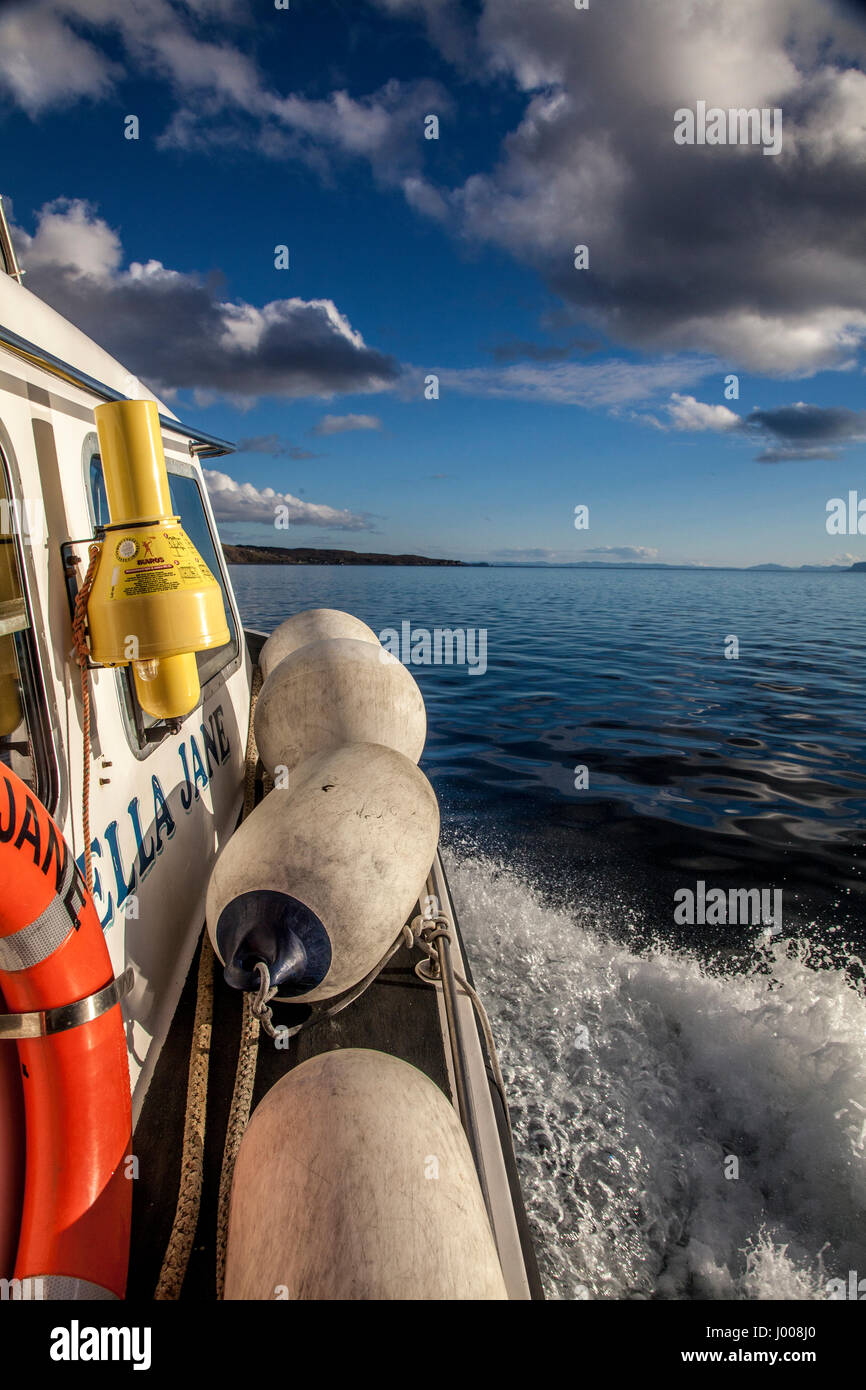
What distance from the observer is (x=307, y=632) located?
4.90 meters

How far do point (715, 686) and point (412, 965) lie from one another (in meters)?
11.0

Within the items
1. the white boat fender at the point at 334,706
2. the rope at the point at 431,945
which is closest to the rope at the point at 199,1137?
the rope at the point at 431,945

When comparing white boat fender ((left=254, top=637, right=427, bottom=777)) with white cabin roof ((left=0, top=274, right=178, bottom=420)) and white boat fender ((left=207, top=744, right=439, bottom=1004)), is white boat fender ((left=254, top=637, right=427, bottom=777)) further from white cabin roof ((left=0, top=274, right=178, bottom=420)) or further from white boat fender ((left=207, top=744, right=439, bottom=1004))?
white cabin roof ((left=0, top=274, right=178, bottom=420))

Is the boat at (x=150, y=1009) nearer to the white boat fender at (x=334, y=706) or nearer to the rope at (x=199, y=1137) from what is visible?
the rope at (x=199, y=1137)

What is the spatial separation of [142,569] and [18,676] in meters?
0.49

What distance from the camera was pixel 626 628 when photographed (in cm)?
2188

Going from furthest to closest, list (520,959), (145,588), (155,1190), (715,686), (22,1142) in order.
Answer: (715,686) < (520,959) < (155,1190) < (145,588) < (22,1142)

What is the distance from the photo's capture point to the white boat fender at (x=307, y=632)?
4879 mm

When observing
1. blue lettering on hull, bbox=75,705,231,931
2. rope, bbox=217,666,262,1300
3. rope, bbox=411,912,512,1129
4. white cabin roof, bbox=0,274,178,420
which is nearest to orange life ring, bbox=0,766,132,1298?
rope, bbox=217,666,262,1300

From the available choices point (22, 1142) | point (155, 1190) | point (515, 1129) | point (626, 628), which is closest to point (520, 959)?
point (515, 1129)

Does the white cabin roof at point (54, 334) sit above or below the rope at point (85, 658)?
above

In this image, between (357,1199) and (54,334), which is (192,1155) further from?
(54,334)

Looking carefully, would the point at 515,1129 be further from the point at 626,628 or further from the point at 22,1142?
the point at 626,628

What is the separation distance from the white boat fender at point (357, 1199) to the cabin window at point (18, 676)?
1197 mm
